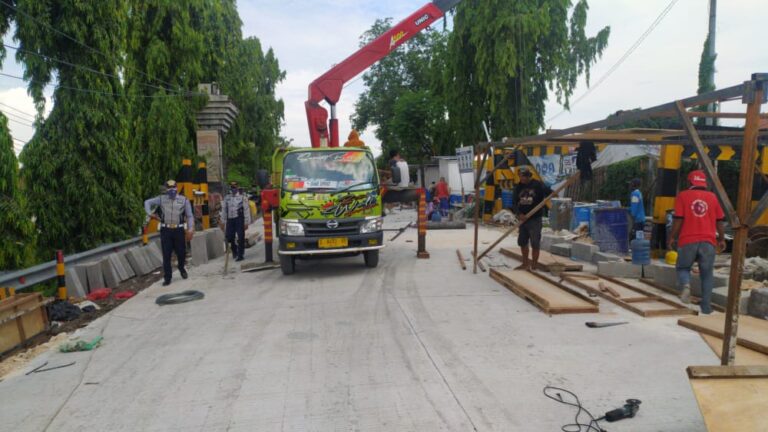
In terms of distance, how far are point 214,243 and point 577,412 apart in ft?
36.1

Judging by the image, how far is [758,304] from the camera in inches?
243

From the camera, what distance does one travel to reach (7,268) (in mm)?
8484

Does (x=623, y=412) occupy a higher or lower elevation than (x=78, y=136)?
lower

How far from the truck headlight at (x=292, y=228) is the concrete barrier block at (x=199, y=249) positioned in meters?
3.42

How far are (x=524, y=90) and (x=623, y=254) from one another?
44.1ft

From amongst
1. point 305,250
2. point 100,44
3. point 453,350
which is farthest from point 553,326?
point 100,44

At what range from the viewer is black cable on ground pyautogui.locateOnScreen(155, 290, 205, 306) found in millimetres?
8109

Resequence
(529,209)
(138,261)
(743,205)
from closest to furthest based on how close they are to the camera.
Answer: (743,205)
(529,209)
(138,261)

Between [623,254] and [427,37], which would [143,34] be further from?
[427,37]

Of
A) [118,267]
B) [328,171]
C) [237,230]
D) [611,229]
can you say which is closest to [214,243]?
[237,230]

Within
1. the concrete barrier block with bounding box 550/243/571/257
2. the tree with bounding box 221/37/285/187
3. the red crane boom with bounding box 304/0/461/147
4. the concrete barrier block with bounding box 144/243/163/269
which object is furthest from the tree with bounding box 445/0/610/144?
the concrete barrier block with bounding box 144/243/163/269

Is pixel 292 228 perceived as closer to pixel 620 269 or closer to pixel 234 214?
pixel 234 214

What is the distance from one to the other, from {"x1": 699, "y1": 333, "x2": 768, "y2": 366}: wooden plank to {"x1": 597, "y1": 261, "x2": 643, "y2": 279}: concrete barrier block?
4.62 m

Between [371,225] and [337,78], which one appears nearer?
[371,225]
